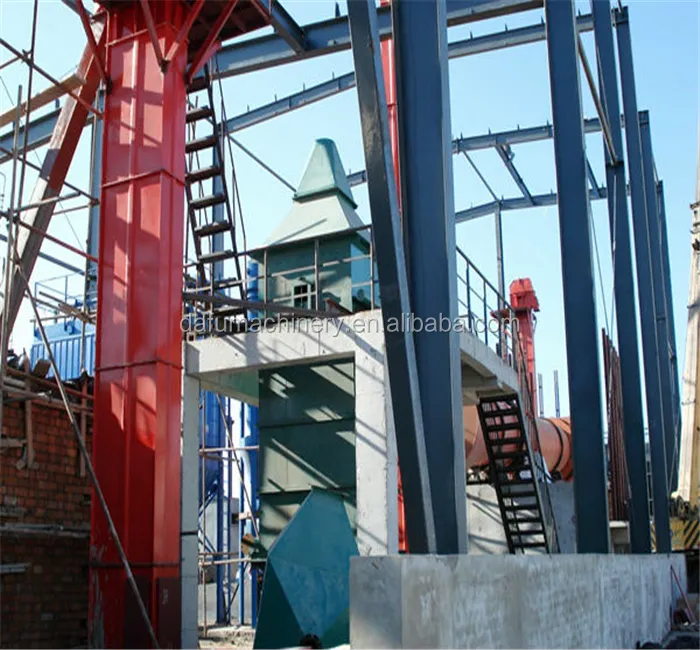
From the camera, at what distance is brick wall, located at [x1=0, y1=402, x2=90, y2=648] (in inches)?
426

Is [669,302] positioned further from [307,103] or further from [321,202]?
[321,202]

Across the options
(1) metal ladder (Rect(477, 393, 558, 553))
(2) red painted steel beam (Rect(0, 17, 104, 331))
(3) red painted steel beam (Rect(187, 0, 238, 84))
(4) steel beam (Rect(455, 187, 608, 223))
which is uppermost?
(4) steel beam (Rect(455, 187, 608, 223))

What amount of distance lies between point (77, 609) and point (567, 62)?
9.62 meters

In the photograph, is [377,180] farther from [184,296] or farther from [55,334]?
[55,334]

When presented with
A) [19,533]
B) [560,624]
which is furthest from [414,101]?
[19,533]

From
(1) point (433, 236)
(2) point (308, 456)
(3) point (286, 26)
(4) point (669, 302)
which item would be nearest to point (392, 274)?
(1) point (433, 236)

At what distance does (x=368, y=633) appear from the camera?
14.7ft

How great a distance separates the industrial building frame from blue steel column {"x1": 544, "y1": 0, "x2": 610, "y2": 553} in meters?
0.01

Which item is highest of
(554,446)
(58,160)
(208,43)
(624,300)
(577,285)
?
(208,43)

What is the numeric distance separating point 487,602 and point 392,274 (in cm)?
211

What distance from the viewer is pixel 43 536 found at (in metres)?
11.4

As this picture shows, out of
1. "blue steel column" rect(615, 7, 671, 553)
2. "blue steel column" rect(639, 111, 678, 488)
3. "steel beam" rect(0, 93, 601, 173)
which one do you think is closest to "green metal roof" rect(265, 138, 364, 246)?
"steel beam" rect(0, 93, 601, 173)

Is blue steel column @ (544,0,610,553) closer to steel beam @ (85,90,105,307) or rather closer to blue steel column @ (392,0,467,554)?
blue steel column @ (392,0,467,554)

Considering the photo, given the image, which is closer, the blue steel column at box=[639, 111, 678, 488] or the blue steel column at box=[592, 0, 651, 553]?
the blue steel column at box=[592, 0, 651, 553]
